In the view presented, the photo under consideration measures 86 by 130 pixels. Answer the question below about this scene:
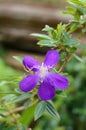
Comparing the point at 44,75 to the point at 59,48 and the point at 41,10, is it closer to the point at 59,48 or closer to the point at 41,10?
the point at 59,48

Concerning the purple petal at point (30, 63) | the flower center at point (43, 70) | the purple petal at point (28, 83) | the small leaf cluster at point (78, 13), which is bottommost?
the purple petal at point (28, 83)

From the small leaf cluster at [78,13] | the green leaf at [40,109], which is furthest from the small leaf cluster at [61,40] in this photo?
the green leaf at [40,109]

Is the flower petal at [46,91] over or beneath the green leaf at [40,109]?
over

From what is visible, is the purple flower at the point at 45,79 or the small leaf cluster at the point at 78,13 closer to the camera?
the purple flower at the point at 45,79

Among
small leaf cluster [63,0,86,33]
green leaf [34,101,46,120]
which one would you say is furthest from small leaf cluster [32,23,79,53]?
green leaf [34,101,46,120]

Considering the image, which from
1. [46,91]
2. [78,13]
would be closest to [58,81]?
[46,91]

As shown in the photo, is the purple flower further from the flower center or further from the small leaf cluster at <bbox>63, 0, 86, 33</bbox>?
the small leaf cluster at <bbox>63, 0, 86, 33</bbox>

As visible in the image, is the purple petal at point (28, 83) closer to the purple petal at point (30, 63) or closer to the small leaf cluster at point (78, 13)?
the purple petal at point (30, 63)

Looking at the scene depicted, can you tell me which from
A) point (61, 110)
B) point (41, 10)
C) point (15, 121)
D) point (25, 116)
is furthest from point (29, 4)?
point (15, 121)
